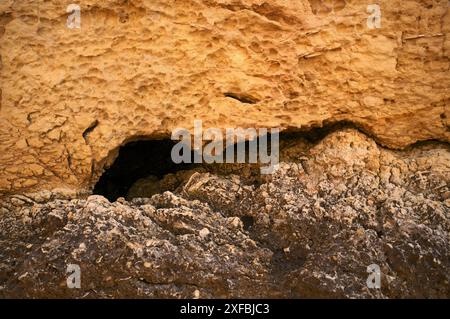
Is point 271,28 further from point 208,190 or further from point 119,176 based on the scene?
point 119,176

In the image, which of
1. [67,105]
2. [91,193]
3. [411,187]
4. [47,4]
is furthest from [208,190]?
[47,4]

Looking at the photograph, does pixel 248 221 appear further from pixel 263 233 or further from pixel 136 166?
pixel 136 166

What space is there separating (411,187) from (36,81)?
166 cm

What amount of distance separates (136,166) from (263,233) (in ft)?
2.68

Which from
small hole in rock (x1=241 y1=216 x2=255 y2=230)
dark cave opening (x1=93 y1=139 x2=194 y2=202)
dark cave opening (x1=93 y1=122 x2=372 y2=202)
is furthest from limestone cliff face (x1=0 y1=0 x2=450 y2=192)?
small hole in rock (x1=241 y1=216 x2=255 y2=230)

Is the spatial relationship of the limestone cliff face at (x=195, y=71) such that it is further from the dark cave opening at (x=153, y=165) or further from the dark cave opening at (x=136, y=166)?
the dark cave opening at (x=136, y=166)

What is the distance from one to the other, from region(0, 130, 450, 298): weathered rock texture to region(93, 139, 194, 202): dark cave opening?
26 centimetres

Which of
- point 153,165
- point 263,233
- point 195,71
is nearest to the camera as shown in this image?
point 263,233

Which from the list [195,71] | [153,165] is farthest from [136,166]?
[195,71]

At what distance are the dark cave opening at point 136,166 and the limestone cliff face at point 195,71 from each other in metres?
0.25

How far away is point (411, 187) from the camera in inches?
86.4

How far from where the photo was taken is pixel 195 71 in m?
2.23

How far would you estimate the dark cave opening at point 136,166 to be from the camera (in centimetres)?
252
